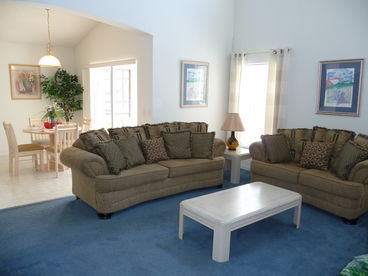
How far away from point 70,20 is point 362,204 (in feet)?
19.1

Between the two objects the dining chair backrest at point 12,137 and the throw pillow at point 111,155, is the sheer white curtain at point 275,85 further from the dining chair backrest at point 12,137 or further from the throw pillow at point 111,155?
the dining chair backrest at point 12,137

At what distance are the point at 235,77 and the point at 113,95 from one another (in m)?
2.58

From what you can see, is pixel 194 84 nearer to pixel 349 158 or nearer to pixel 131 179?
pixel 131 179

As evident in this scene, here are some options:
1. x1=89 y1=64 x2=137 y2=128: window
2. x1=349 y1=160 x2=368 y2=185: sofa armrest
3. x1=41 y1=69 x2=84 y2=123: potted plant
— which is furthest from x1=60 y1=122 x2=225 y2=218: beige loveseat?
x1=41 y1=69 x2=84 y2=123: potted plant

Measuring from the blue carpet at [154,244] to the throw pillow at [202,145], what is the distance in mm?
1068

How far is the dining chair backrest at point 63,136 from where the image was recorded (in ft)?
17.2

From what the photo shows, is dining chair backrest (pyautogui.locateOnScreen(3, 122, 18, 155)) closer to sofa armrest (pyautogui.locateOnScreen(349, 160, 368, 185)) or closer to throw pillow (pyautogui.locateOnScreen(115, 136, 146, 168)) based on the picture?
throw pillow (pyautogui.locateOnScreen(115, 136, 146, 168))

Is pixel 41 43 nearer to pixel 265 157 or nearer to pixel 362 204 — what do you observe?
pixel 265 157

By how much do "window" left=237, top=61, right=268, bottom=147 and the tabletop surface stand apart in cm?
223

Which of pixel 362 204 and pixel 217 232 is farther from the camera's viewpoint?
pixel 362 204

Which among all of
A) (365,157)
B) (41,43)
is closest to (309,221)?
(365,157)

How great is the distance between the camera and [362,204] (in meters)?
3.63

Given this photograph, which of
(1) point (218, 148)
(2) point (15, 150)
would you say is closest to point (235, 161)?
(1) point (218, 148)

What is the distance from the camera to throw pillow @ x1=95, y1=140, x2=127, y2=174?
12.1ft
